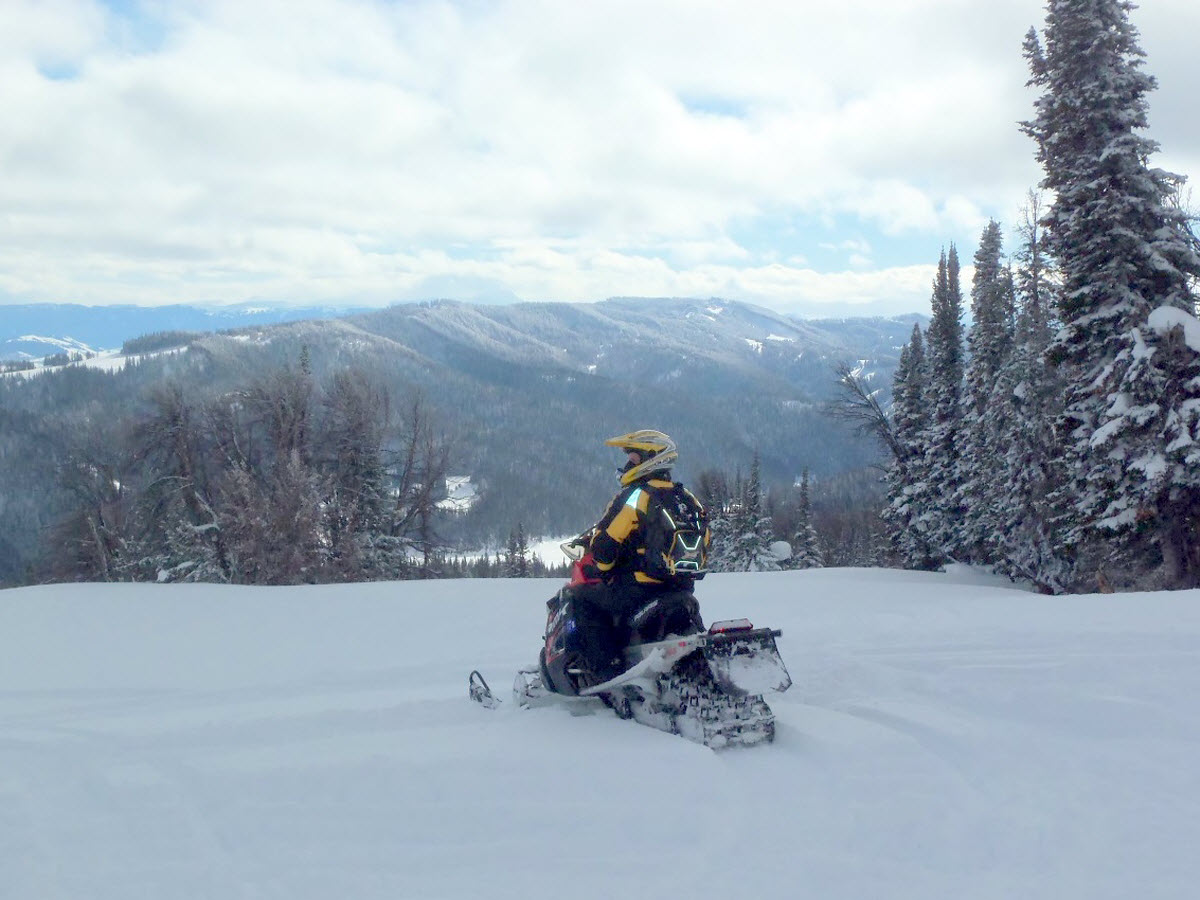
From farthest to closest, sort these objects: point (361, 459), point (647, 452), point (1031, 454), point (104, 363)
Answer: point (104, 363)
point (361, 459)
point (1031, 454)
point (647, 452)

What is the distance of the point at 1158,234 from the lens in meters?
15.1

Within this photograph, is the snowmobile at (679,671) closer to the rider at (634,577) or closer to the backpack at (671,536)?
the rider at (634,577)

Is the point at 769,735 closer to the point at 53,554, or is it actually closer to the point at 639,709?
the point at 639,709

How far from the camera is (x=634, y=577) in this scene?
5484 mm

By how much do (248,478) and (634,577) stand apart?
1858cm

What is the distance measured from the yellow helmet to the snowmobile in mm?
514

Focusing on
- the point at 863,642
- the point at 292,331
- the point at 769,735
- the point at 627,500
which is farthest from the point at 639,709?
the point at 292,331

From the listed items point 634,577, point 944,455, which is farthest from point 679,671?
point 944,455

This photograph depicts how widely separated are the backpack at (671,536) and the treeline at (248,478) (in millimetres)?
17925

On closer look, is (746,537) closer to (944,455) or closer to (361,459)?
(944,455)

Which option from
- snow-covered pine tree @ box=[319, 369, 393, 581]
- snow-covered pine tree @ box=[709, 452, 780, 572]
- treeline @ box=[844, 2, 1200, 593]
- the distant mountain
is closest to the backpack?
treeline @ box=[844, 2, 1200, 593]

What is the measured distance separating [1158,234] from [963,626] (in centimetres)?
1146

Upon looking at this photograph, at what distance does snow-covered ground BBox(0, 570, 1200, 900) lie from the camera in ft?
11.8

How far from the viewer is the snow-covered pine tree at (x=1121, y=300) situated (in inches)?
570
